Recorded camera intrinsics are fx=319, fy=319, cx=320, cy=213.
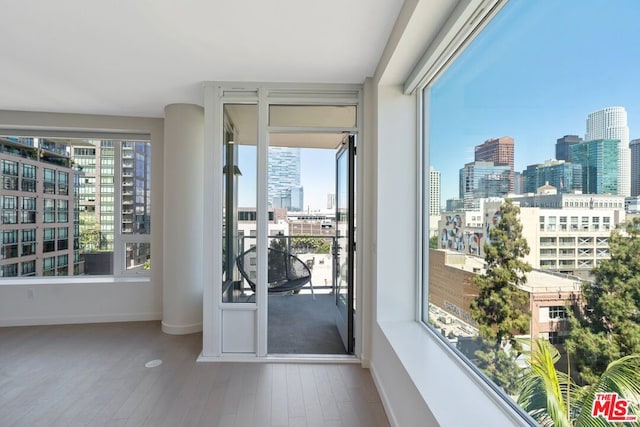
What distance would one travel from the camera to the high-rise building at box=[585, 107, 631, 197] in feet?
2.93

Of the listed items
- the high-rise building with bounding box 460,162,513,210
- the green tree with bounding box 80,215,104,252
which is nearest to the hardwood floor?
the green tree with bounding box 80,215,104,252

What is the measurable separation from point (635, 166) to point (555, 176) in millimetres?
250

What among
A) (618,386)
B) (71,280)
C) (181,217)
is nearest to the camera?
(618,386)

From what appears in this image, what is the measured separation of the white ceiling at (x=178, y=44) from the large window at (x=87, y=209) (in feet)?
3.14

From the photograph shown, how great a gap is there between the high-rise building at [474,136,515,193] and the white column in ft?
9.71

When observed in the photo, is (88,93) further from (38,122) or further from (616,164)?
(616,164)

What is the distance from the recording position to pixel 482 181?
1.57 metres

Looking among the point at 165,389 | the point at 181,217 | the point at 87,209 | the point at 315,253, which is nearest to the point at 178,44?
the point at 181,217

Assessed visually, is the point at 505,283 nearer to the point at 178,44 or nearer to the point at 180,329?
the point at 178,44

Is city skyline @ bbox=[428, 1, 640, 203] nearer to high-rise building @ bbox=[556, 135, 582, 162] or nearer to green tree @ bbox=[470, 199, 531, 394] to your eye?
high-rise building @ bbox=[556, 135, 582, 162]

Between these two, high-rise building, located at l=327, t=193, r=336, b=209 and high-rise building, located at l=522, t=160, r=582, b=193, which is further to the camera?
high-rise building, located at l=327, t=193, r=336, b=209

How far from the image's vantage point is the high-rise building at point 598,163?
93cm

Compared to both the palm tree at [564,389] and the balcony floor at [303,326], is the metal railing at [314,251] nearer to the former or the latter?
the balcony floor at [303,326]

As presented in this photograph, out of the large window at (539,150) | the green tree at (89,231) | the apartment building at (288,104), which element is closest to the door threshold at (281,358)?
the apartment building at (288,104)
